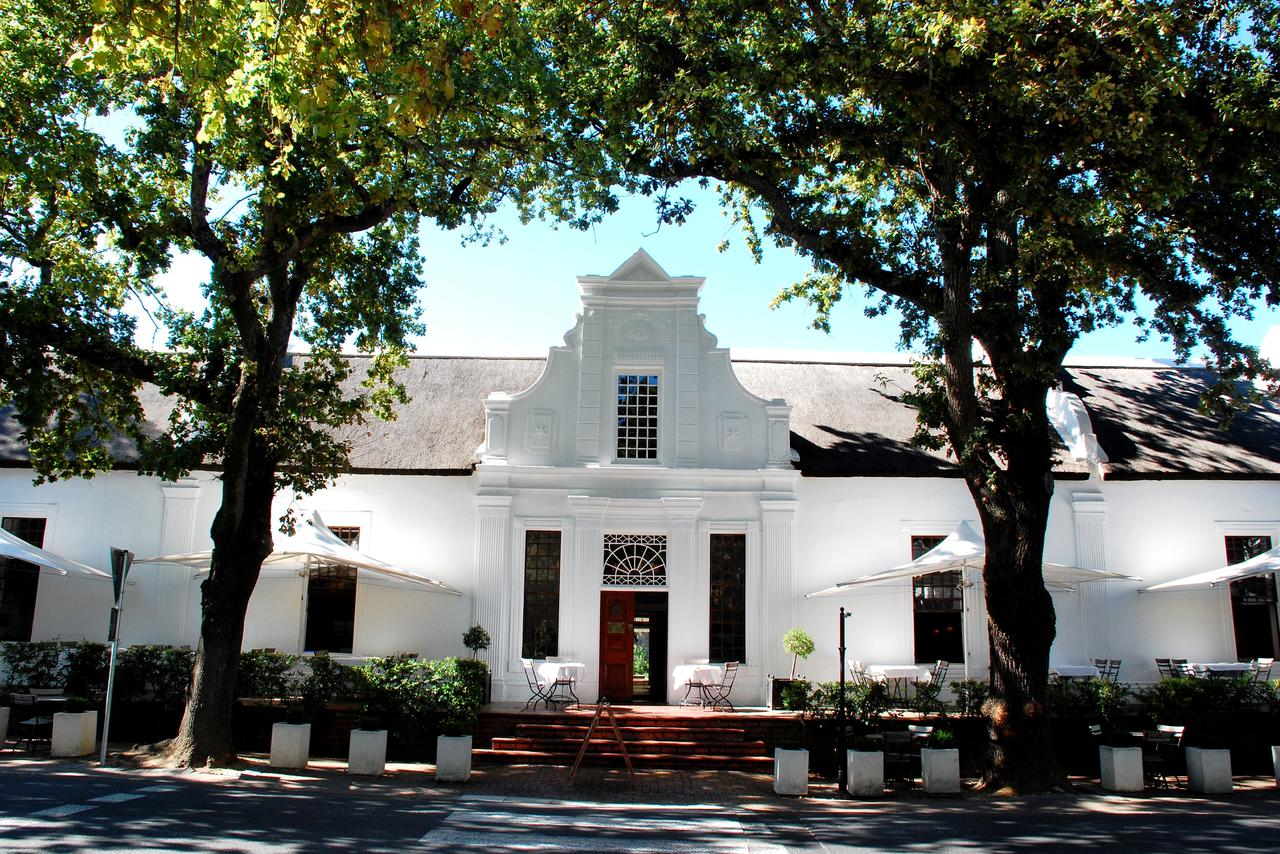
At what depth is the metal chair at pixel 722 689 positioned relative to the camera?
1783cm

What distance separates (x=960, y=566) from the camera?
17125mm

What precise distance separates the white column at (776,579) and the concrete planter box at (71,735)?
11.3 meters

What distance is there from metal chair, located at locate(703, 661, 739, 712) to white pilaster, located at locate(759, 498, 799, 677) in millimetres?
665

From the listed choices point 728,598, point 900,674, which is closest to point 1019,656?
point 900,674

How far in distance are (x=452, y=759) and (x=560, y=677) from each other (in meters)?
3.86

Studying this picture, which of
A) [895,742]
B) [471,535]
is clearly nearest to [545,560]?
[471,535]

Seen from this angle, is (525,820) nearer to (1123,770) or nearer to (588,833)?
(588,833)

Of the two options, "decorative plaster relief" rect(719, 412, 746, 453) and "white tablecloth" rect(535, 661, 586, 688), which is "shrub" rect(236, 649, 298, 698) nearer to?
"white tablecloth" rect(535, 661, 586, 688)

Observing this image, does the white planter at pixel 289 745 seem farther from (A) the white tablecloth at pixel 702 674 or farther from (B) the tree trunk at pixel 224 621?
(A) the white tablecloth at pixel 702 674

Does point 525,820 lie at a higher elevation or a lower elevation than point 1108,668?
lower

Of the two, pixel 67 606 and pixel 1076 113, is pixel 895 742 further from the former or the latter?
pixel 67 606

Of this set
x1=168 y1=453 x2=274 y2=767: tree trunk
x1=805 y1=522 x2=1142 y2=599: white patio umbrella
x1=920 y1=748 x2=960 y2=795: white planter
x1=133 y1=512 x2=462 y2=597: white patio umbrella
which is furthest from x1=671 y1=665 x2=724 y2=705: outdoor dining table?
x1=168 y1=453 x2=274 y2=767: tree trunk

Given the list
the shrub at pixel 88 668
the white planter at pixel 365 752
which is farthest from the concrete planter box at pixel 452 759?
the shrub at pixel 88 668

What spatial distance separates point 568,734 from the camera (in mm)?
16188
